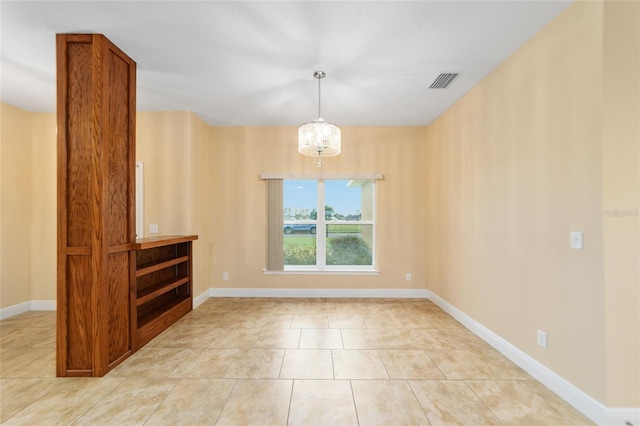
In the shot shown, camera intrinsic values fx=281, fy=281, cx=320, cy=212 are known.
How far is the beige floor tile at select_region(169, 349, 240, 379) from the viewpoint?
2400 mm

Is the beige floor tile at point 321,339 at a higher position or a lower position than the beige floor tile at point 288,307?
higher

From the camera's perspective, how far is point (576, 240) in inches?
77.7

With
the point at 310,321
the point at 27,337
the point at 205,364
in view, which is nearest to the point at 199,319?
the point at 205,364

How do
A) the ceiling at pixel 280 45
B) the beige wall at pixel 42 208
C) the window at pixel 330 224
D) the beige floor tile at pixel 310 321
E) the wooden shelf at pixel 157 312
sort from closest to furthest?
the ceiling at pixel 280 45, the wooden shelf at pixel 157 312, the beige floor tile at pixel 310 321, the beige wall at pixel 42 208, the window at pixel 330 224

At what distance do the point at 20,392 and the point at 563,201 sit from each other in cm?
437

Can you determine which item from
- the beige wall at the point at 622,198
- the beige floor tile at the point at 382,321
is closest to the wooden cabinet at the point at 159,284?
the beige floor tile at the point at 382,321

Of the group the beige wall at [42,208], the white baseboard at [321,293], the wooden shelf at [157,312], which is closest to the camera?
the wooden shelf at [157,312]

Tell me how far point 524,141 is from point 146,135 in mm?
4687

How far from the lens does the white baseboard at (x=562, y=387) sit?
1.77 metres

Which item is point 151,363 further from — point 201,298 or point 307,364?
point 201,298

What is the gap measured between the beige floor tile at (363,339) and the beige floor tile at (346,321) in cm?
13

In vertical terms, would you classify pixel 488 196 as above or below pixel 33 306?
above

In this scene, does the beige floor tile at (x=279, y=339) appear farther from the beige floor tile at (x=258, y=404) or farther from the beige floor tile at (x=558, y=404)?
the beige floor tile at (x=558, y=404)

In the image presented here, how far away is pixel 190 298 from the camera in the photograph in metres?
4.04
